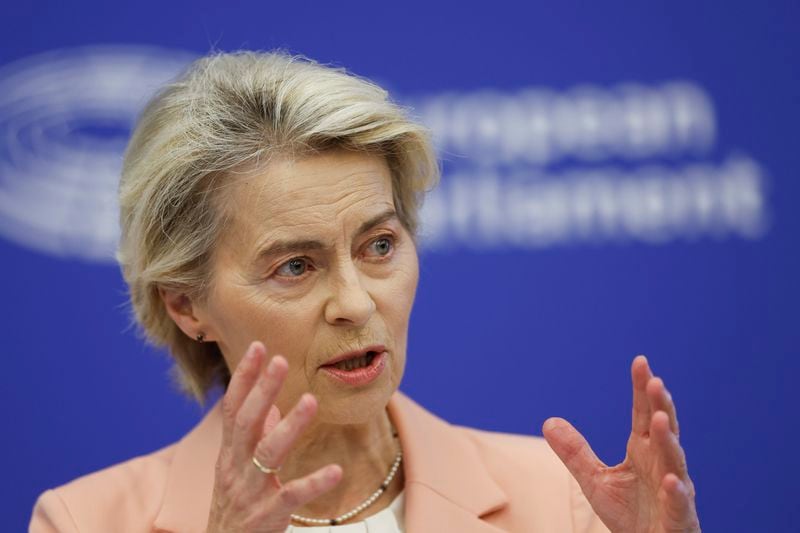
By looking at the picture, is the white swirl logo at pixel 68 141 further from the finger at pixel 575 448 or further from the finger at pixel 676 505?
the finger at pixel 676 505

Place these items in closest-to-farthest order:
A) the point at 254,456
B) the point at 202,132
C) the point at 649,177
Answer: the point at 254,456, the point at 202,132, the point at 649,177

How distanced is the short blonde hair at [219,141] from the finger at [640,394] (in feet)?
2.21

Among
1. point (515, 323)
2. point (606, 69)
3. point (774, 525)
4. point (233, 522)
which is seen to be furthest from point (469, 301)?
point (233, 522)

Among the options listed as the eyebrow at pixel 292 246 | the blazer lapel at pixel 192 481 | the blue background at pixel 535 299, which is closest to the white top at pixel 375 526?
the blazer lapel at pixel 192 481

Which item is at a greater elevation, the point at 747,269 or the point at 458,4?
the point at 458,4

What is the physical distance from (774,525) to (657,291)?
0.70 metres

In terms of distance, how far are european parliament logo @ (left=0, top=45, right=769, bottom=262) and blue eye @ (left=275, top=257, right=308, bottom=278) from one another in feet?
2.87

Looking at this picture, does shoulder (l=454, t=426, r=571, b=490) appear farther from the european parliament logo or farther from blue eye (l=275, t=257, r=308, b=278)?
the european parliament logo

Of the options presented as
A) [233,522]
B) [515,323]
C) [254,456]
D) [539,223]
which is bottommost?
[233,522]

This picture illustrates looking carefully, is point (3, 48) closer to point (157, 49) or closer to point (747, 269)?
point (157, 49)

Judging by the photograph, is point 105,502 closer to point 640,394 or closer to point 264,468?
point 264,468

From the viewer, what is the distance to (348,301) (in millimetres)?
1737

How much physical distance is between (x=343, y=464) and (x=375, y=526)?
14cm

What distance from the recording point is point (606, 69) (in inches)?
108
